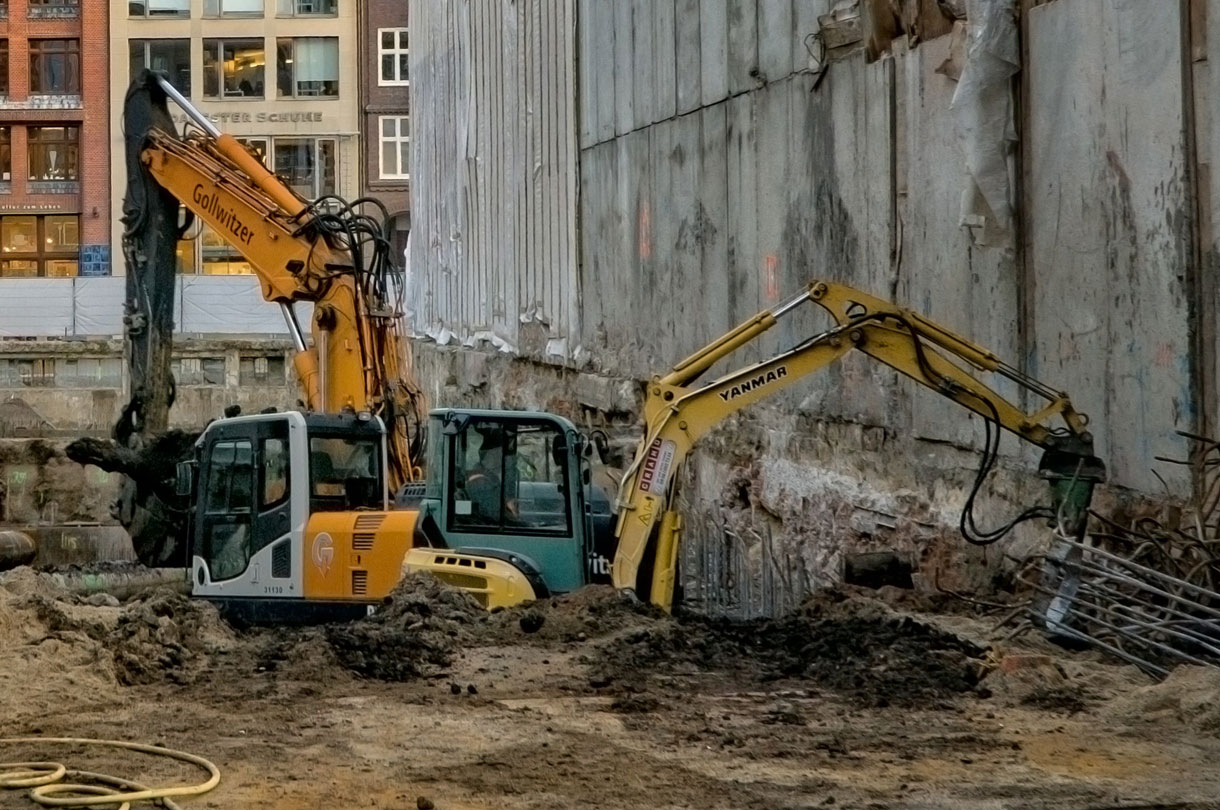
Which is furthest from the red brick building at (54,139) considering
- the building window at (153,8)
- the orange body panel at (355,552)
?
the orange body panel at (355,552)

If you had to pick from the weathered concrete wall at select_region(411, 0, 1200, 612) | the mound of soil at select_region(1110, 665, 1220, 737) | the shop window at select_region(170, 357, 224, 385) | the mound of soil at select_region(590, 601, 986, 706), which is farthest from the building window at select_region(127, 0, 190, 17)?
the mound of soil at select_region(1110, 665, 1220, 737)

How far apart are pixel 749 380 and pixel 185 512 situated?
8004 millimetres

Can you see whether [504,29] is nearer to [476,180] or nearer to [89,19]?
[476,180]

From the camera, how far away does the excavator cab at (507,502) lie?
12.4 meters

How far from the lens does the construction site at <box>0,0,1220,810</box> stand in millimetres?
8391

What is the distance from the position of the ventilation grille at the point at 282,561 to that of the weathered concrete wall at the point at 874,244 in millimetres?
3620

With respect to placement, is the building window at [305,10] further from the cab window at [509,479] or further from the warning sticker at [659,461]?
the warning sticker at [659,461]

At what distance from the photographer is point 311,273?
17859 millimetres

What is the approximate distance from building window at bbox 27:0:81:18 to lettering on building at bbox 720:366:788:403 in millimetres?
55243

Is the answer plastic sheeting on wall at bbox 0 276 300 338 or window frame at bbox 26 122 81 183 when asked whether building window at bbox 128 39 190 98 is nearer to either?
window frame at bbox 26 122 81 183

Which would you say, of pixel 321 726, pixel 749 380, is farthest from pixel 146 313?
pixel 321 726

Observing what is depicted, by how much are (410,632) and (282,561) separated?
2181mm

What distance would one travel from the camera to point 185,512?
18.0m

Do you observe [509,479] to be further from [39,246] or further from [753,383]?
[39,246]
